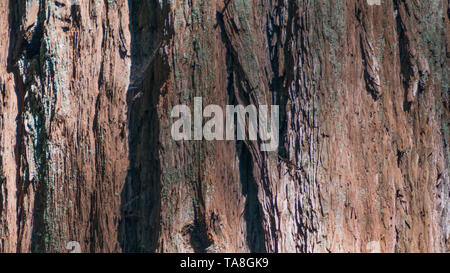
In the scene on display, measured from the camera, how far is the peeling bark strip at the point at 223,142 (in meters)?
2.24

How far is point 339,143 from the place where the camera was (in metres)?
2.25

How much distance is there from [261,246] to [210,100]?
2.45 ft

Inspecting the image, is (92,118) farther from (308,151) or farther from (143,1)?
(308,151)

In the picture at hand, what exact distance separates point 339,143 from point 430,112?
558 mm

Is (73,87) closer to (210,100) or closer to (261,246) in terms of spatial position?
(210,100)

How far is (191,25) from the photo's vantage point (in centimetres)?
228

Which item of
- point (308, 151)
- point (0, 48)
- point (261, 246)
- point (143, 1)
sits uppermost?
point (143, 1)

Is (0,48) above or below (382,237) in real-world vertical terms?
above

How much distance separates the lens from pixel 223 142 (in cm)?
228

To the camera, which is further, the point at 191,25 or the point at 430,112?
the point at 430,112

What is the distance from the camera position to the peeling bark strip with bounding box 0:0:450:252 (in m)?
2.24

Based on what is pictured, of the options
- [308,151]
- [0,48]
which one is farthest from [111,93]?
[308,151]

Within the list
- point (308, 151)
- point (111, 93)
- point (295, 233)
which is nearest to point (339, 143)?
point (308, 151)

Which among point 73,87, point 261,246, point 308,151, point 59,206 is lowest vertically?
point 261,246
